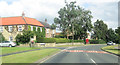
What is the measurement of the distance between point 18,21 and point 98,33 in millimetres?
58185

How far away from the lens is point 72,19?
73562 mm

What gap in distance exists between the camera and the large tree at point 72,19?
238ft

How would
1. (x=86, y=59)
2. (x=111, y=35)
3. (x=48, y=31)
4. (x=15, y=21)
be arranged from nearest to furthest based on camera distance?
(x=86, y=59) < (x=15, y=21) < (x=48, y=31) < (x=111, y=35)

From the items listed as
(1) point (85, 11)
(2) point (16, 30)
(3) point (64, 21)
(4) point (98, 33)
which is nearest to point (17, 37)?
(2) point (16, 30)

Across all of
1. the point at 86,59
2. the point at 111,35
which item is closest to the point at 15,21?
the point at 86,59

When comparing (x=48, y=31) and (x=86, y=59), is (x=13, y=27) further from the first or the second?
(x=86, y=59)

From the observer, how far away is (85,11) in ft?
258

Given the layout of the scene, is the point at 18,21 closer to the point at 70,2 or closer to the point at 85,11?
the point at 70,2

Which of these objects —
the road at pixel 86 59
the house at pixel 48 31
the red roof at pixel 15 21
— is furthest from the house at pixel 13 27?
the road at pixel 86 59

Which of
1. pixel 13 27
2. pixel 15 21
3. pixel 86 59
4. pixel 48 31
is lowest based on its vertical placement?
pixel 86 59

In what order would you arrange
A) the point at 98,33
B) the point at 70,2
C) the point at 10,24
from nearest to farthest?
the point at 10,24, the point at 70,2, the point at 98,33

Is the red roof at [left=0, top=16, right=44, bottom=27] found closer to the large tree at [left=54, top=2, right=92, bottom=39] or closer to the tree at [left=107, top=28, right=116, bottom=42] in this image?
the large tree at [left=54, top=2, right=92, bottom=39]

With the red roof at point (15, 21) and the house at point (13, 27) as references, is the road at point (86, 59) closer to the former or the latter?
the house at point (13, 27)

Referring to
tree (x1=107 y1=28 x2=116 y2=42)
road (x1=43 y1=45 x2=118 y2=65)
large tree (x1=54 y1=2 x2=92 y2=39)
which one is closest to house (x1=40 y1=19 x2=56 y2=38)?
large tree (x1=54 y1=2 x2=92 y2=39)
